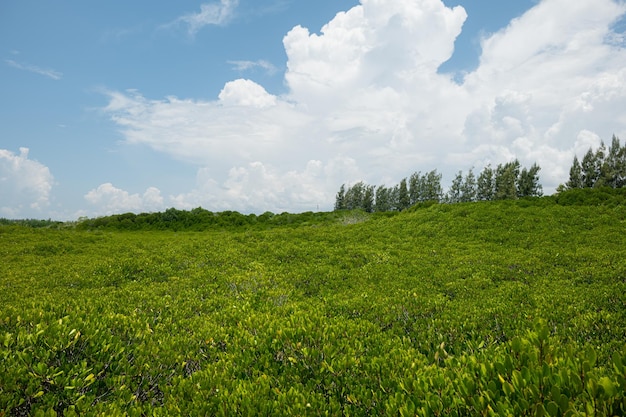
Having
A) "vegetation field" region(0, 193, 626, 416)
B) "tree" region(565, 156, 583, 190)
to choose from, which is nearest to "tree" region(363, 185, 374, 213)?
"tree" region(565, 156, 583, 190)

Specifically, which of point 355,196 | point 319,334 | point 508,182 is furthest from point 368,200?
point 319,334

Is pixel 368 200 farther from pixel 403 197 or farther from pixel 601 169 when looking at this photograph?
pixel 601 169

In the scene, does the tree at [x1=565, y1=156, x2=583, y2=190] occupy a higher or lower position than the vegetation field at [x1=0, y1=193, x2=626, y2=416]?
higher

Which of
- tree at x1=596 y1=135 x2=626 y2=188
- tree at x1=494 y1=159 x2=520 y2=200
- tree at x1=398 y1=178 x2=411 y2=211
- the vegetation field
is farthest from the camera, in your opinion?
tree at x1=398 y1=178 x2=411 y2=211

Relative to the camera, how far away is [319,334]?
6.97m

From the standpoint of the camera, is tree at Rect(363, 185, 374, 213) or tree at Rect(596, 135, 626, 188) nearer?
tree at Rect(596, 135, 626, 188)

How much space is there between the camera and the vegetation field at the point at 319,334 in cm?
408

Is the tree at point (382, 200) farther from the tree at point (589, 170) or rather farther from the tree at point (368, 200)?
the tree at point (589, 170)

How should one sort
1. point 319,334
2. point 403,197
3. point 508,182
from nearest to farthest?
point 319,334 → point 508,182 → point 403,197

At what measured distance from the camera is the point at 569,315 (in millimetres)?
9938

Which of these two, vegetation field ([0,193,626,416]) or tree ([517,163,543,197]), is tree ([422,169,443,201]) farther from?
vegetation field ([0,193,626,416])

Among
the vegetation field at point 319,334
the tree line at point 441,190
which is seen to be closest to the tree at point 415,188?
the tree line at point 441,190

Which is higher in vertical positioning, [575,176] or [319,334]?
[575,176]

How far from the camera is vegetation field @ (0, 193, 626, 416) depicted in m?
4.08
